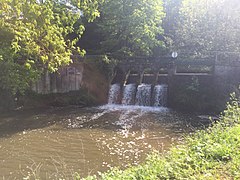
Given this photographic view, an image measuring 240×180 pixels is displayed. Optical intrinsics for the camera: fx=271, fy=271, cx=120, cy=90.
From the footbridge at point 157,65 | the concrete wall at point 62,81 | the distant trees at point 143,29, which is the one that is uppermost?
the distant trees at point 143,29

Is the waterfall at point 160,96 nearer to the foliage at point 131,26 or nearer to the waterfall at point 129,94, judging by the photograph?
the waterfall at point 129,94

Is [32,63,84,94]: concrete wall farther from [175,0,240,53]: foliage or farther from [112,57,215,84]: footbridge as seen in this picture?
[175,0,240,53]: foliage

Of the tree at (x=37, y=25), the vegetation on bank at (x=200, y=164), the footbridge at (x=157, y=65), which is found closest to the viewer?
the vegetation on bank at (x=200, y=164)

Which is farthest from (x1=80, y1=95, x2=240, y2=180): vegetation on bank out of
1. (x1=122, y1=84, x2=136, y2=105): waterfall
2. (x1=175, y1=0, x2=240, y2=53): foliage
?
(x1=175, y1=0, x2=240, y2=53): foliage

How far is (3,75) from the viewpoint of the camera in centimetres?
1241

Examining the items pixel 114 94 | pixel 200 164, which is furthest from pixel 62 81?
pixel 200 164

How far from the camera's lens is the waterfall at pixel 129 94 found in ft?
57.5

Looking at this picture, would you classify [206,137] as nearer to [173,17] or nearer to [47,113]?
[47,113]

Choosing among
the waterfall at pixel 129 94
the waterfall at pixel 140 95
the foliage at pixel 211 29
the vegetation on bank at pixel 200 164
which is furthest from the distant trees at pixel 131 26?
the vegetation on bank at pixel 200 164

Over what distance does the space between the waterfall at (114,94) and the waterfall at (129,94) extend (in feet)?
1.33

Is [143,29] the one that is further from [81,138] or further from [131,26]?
[81,138]

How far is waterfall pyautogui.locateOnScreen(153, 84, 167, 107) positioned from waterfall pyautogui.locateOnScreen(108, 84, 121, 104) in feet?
7.94

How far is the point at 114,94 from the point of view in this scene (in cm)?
1798

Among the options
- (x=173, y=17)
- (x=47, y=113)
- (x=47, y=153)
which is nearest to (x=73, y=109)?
(x=47, y=113)
